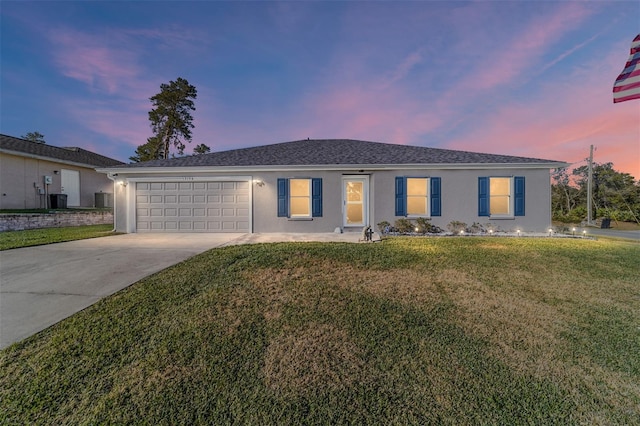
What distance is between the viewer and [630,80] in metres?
5.15

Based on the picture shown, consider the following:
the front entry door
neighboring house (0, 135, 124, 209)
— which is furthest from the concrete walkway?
neighboring house (0, 135, 124, 209)

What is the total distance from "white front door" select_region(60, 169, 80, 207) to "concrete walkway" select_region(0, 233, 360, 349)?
1126cm

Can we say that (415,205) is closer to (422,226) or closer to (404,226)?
(422,226)

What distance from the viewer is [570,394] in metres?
2.17

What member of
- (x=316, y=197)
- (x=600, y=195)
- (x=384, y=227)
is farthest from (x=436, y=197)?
(x=600, y=195)

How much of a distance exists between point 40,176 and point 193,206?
11002mm

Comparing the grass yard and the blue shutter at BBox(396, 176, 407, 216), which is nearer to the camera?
the grass yard

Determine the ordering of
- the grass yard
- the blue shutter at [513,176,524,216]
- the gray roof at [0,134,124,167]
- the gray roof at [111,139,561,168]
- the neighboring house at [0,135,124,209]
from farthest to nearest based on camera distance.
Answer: the gray roof at [0,134,124,167] → the neighboring house at [0,135,124,209] → the gray roof at [111,139,561,168] → the blue shutter at [513,176,524,216] → the grass yard

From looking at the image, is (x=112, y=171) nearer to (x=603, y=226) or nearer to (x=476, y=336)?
(x=476, y=336)

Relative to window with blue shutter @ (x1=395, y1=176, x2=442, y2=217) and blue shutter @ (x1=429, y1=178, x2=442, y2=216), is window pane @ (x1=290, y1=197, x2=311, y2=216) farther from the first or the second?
blue shutter @ (x1=429, y1=178, x2=442, y2=216)

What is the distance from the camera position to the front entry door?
9.72 metres

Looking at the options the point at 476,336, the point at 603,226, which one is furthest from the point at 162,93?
the point at 603,226

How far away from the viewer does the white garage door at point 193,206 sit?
32.0ft

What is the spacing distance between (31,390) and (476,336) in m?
4.43
